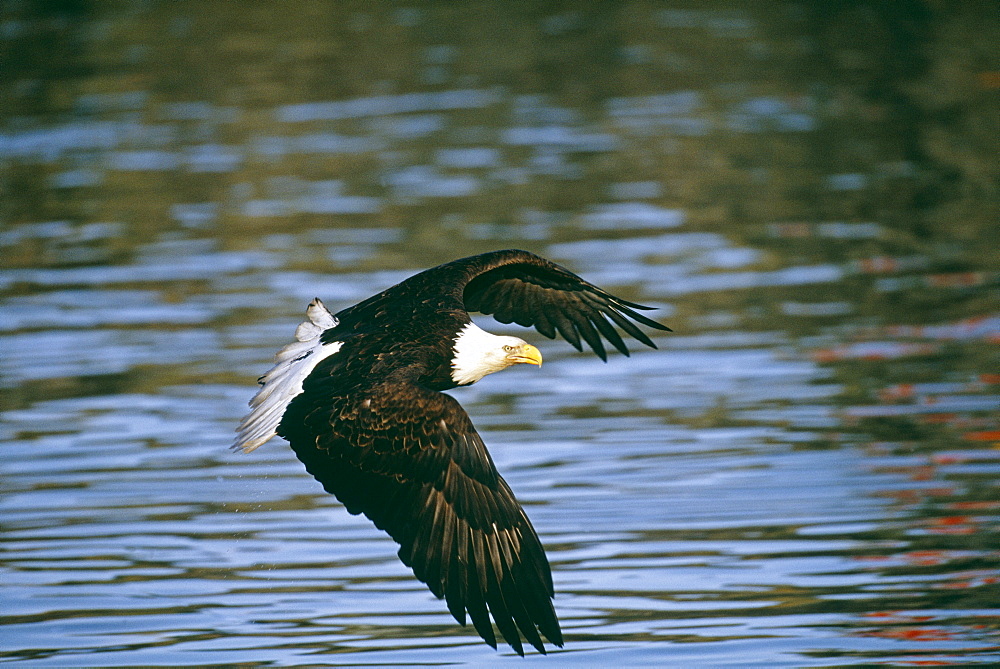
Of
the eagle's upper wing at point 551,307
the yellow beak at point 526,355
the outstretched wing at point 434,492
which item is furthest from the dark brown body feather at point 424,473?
the eagle's upper wing at point 551,307

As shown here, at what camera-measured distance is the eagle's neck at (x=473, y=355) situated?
5.88 m

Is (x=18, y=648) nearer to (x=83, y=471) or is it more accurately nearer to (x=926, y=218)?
(x=83, y=471)

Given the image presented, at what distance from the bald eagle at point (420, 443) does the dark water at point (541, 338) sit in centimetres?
109

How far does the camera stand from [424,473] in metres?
5.30

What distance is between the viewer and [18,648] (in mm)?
6547

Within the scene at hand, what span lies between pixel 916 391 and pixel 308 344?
4.42m

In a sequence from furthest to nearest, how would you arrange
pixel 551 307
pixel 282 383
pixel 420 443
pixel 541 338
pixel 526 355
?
pixel 541 338
pixel 551 307
pixel 526 355
pixel 282 383
pixel 420 443

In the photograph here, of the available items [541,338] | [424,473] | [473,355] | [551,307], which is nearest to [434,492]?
[424,473]

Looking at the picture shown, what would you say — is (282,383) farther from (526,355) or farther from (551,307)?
(551,307)

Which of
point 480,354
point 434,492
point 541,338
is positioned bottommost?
point 541,338

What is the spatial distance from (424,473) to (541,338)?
5215 mm

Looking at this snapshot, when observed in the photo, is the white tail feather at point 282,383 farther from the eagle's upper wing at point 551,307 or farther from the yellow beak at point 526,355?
the eagle's upper wing at point 551,307

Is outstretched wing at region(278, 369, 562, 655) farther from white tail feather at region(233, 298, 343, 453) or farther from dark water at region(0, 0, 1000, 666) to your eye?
dark water at region(0, 0, 1000, 666)

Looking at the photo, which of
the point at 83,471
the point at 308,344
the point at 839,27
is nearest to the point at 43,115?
the point at 839,27
